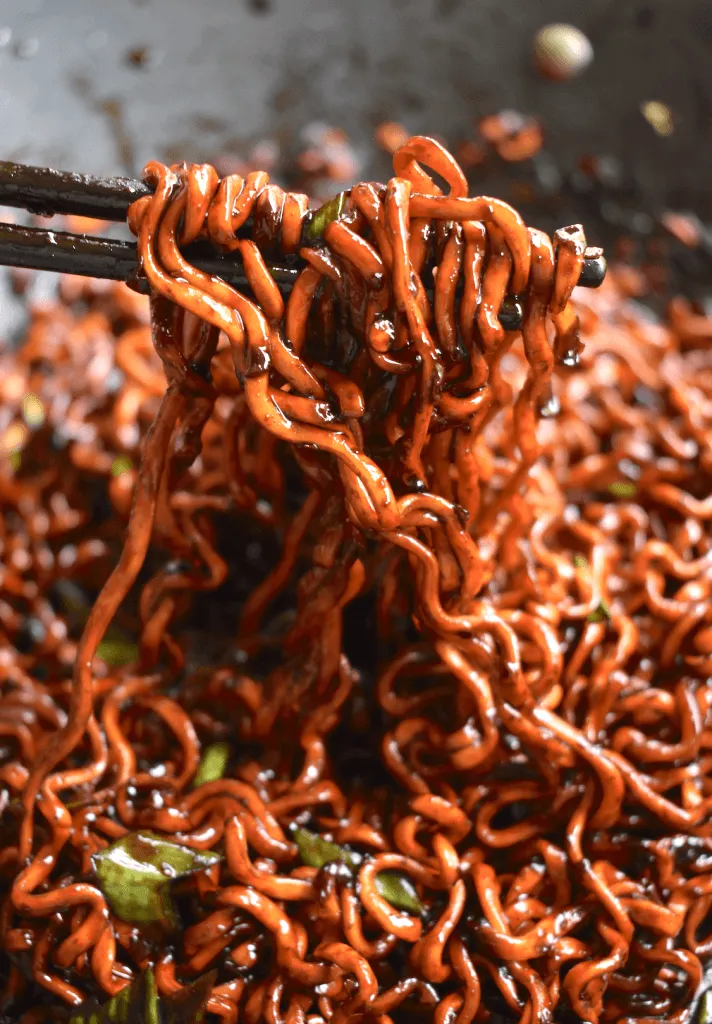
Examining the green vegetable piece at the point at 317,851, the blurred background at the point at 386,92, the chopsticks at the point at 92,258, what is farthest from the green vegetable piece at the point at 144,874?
the blurred background at the point at 386,92

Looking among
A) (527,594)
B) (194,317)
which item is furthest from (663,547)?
(194,317)

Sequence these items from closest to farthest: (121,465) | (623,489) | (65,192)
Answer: (65,192)
(121,465)
(623,489)

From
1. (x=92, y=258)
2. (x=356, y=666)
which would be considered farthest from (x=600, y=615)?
(x=92, y=258)

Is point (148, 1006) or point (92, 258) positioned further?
point (148, 1006)

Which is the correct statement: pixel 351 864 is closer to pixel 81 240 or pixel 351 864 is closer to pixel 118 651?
pixel 118 651

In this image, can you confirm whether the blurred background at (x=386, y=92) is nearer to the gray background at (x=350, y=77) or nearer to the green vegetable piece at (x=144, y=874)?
the gray background at (x=350, y=77)

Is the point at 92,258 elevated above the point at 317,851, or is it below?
above

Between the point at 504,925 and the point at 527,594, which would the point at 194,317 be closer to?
the point at 527,594
